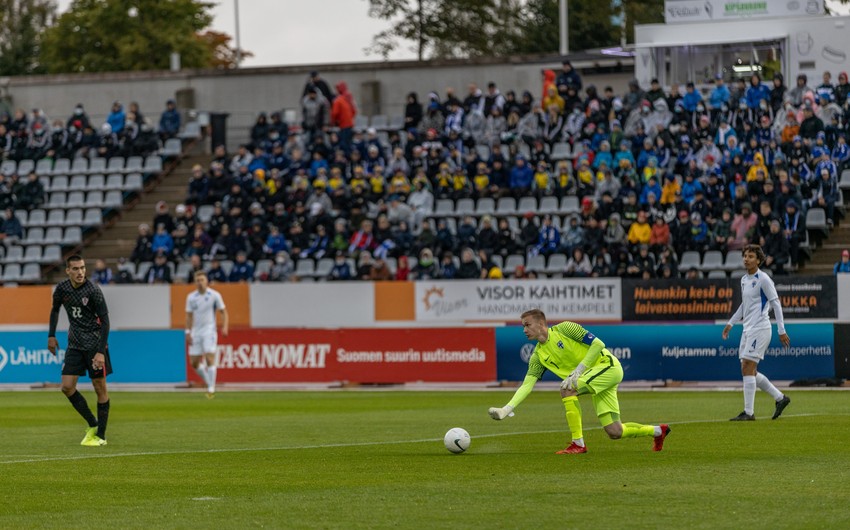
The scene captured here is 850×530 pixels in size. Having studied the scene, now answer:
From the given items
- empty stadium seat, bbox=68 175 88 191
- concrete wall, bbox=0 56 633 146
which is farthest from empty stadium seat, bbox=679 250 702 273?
empty stadium seat, bbox=68 175 88 191

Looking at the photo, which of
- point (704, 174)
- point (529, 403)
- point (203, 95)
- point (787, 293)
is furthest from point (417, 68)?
point (529, 403)

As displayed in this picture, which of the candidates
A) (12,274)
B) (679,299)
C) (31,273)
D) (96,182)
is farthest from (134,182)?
(679,299)

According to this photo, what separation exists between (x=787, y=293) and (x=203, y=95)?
25.5 metres

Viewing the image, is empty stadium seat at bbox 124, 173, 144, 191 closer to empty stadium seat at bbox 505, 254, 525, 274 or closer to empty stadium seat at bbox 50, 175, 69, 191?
empty stadium seat at bbox 50, 175, 69, 191

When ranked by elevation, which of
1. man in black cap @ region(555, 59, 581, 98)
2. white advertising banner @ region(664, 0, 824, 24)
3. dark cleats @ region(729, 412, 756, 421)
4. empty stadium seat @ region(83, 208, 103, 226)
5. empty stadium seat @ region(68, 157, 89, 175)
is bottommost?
dark cleats @ region(729, 412, 756, 421)

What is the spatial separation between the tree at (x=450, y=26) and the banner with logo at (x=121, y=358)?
37.6 m

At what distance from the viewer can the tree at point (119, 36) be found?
70.0m

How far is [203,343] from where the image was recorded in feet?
92.6

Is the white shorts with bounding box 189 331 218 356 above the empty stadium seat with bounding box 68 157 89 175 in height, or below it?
below

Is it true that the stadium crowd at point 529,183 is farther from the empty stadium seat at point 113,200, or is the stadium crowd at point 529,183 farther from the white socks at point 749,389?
the white socks at point 749,389

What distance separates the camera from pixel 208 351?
28.1m

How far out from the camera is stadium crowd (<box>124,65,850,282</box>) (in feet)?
111

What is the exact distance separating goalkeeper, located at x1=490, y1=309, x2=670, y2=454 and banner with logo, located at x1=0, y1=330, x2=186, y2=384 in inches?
735

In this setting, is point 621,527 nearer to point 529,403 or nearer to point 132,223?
point 529,403
